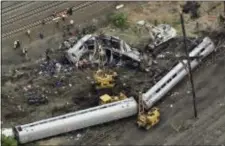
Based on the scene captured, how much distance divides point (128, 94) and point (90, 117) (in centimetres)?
472

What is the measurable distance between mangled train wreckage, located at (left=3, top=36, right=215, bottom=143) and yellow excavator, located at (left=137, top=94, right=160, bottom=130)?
635 mm

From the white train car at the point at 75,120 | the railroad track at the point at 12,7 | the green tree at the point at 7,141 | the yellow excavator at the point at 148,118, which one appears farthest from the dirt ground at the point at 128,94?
the railroad track at the point at 12,7

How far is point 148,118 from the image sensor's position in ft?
213

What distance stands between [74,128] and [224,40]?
56.8 feet

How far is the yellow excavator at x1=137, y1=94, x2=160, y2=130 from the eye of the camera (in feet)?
213

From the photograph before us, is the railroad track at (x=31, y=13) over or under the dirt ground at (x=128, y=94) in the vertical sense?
over

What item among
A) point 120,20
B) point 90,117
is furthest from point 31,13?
point 90,117

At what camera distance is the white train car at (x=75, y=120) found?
209 feet

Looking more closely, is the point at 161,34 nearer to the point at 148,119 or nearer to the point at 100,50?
the point at 100,50

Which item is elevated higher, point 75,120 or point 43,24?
point 43,24

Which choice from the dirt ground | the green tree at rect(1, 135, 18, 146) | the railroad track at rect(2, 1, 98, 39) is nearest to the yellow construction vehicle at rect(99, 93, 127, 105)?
the dirt ground

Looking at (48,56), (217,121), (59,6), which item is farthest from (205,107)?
(59,6)

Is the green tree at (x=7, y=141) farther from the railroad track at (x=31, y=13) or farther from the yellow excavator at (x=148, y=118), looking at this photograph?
the railroad track at (x=31, y=13)

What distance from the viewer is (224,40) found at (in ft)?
243
